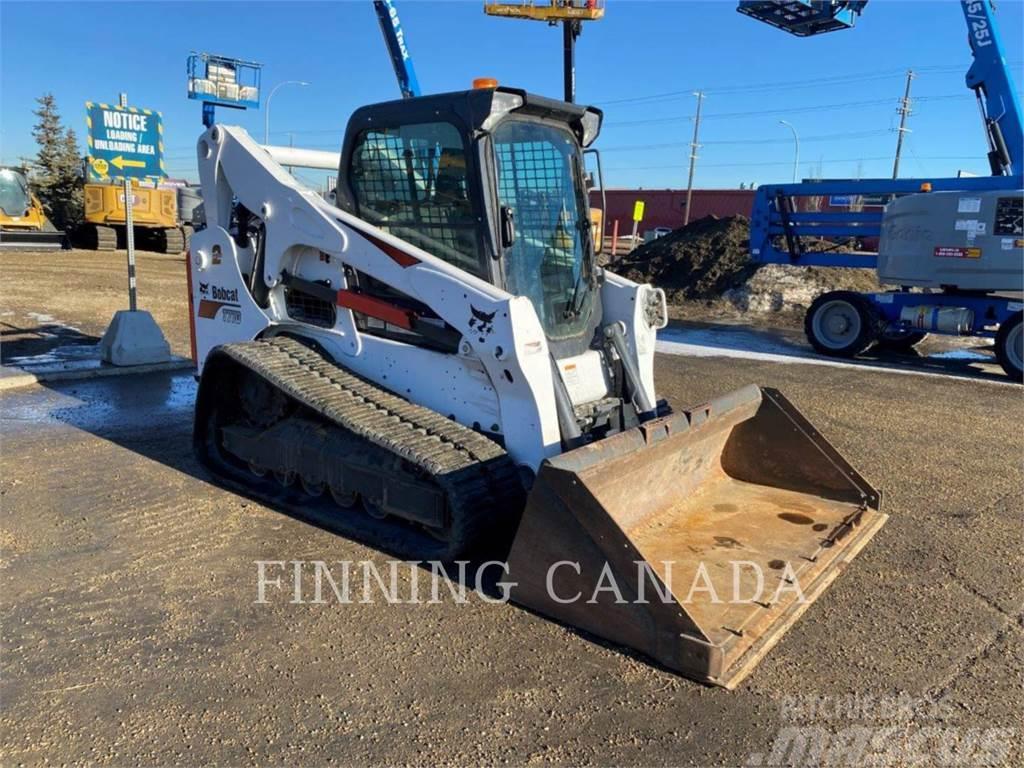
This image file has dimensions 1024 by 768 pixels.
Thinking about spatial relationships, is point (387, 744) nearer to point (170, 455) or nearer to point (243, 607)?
point (243, 607)

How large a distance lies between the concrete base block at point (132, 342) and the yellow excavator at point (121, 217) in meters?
16.2

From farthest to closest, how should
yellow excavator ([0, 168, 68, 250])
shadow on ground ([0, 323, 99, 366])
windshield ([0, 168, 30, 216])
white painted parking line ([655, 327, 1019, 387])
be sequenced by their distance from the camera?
1. windshield ([0, 168, 30, 216])
2. yellow excavator ([0, 168, 68, 250])
3. white painted parking line ([655, 327, 1019, 387])
4. shadow on ground ([0, 323, 99, 366])

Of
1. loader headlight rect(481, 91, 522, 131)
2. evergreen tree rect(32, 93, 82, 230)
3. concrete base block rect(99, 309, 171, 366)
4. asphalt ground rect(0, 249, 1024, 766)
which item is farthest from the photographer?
evergreen tree rect(32, 93, 82, 230)

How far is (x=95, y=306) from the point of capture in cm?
1281

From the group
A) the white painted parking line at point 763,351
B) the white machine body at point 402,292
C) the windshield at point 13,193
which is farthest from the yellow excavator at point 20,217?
the white machine body at point 402,292

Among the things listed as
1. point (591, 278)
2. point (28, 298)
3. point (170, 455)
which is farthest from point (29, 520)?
point (28, 298)

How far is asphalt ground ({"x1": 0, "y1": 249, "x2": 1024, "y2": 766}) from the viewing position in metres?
2.75

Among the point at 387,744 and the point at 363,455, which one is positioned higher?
the point at 363,455

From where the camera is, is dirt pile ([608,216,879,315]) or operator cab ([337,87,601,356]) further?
dirt pile ([608,216,879,315])

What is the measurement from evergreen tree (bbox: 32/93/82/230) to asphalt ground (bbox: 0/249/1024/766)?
101 ft

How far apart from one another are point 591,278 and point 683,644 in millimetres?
2640

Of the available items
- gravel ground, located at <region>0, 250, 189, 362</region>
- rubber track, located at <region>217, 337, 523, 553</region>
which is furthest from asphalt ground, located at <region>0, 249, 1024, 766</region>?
gravel ground, located at <region>0, 250, 189, 362</region>

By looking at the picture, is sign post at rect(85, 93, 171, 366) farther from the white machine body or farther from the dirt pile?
the dirt pile

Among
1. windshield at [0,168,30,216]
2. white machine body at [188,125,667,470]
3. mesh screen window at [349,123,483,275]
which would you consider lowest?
white machine body at [188,125,667,470]
